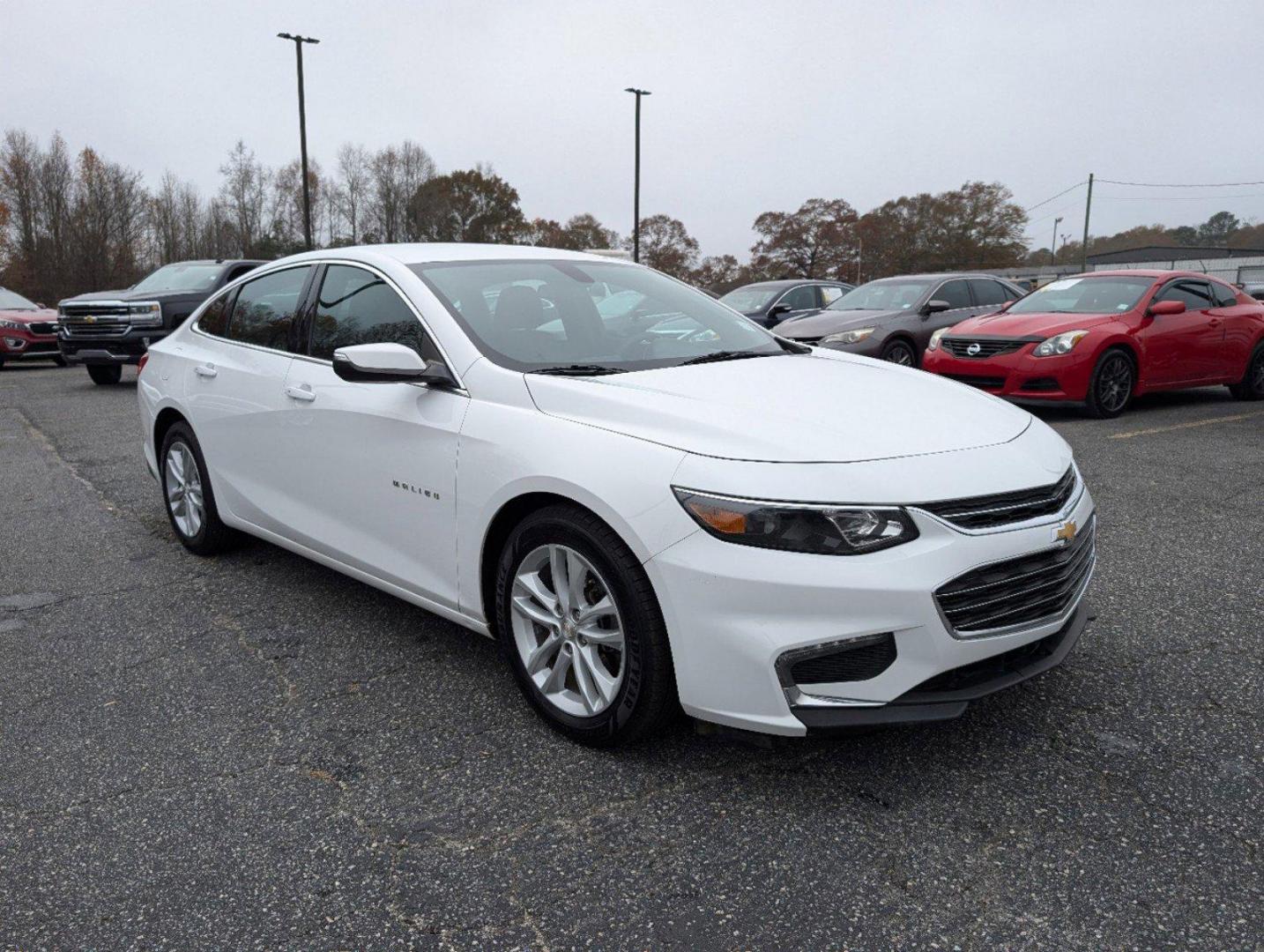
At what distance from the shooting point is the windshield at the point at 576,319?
3.24 metres

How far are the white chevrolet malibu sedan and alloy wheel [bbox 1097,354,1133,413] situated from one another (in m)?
6.26

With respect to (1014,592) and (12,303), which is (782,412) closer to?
(1014,592)

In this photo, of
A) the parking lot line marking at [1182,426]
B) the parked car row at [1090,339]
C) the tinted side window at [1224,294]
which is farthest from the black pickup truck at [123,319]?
the tinted side window at [1224,294]

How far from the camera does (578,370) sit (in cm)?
309

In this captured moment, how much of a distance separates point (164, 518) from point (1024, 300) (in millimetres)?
8707

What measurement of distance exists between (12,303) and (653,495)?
2018cm

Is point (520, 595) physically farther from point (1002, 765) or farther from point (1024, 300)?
point (1024, 300)

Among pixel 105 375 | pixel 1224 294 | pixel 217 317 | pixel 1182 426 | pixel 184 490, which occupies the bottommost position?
pixel 105 375

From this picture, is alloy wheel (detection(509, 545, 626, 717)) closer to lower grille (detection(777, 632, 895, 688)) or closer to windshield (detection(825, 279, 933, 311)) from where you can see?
lower grille (detection(777, 632, 895, 688))

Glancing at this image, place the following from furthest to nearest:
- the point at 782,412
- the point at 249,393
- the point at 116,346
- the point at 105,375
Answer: the point at 105,375 < the point at 116,346 < the point at 249,393 < the point at 782,412

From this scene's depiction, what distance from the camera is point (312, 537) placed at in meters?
3.79

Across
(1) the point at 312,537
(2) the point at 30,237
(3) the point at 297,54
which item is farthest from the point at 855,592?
(2) the point at 30,237

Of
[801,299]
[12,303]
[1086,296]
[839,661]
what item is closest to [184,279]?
[12,303]

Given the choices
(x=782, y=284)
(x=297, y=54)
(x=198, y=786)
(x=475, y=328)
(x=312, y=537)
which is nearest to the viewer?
(x=198, y=786)
